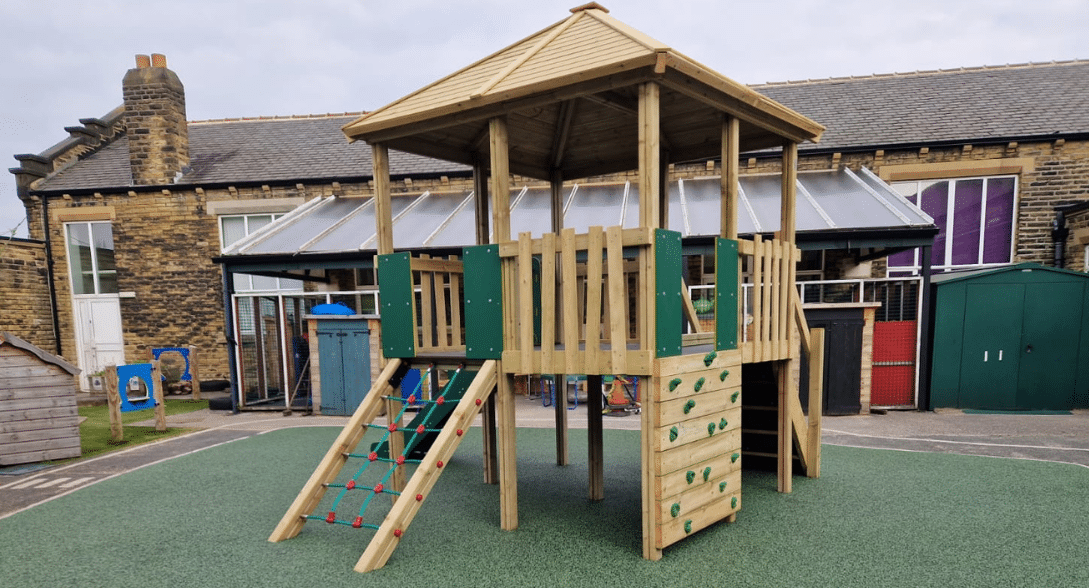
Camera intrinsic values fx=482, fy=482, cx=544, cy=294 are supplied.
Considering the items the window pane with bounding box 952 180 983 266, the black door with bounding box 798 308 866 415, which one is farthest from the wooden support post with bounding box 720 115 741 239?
the window pane with bounding box 952 180 983 266

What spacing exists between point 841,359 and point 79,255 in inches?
717

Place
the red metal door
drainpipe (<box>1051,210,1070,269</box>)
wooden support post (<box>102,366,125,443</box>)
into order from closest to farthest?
wooden support post (<box>102,366,125,443</box>)
the red metal door
drainpipe (<box>1051,210,1070,269</box>)

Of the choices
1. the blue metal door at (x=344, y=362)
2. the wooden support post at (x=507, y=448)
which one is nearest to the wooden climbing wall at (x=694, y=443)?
the wooden support post at (x=507, y=448)

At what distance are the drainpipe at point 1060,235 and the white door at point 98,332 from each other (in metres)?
22.4

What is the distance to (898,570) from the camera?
3.36 m

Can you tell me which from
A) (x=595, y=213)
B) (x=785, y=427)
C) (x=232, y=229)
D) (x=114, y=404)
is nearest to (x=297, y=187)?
(x=232, y=229)

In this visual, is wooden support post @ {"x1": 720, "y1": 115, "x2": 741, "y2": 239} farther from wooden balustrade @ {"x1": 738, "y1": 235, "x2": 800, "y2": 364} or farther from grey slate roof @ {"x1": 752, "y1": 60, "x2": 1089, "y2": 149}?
grey slate roof @ {"x1": 752, "y1": 60, "x2": 1089, "y2": 149}

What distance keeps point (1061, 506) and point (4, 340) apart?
11940 mm

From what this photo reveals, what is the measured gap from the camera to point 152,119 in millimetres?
12555

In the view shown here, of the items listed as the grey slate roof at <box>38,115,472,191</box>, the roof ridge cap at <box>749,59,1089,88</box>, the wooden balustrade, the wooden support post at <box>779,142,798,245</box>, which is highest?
the roof ridge cap at <box>749,59,1089,88</box>

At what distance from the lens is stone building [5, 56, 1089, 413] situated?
10.6 metres

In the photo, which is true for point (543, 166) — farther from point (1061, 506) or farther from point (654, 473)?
point (1061, 506)

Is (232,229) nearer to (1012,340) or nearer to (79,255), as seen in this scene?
(79,255)

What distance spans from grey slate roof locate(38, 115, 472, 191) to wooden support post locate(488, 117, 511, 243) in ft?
28.1
